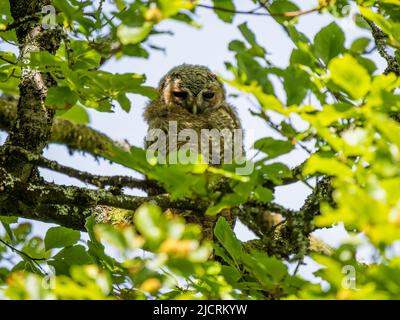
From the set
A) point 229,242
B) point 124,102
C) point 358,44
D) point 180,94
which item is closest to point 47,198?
point 124,102

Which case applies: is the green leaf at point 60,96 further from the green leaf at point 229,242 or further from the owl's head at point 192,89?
the owl's head at point 192,89

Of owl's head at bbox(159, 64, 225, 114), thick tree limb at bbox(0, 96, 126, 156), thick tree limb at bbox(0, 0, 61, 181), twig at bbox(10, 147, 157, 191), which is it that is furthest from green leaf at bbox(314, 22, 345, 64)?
thick tree limb at bbox(0, 96, 126, 156)

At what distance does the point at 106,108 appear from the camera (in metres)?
2.90

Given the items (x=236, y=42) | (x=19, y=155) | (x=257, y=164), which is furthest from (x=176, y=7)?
(x=19, y=155)

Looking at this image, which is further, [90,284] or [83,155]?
[83,155]

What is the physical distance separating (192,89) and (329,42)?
13.0 ft

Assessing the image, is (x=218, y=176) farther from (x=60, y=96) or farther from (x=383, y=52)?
(x=383, y=52)

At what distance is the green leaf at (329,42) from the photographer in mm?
2240

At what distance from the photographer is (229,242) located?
2402 mm

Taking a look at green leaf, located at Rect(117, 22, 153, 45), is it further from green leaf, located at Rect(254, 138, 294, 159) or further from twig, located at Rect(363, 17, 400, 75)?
twig, located at Rect(363, 17, 400, 75)

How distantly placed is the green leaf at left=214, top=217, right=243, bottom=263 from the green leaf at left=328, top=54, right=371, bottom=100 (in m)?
0.79
